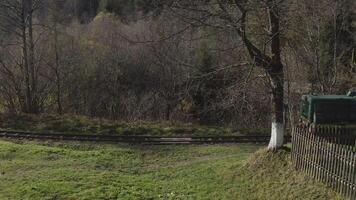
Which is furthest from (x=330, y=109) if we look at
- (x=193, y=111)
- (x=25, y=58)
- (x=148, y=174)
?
(x=193, y=111)

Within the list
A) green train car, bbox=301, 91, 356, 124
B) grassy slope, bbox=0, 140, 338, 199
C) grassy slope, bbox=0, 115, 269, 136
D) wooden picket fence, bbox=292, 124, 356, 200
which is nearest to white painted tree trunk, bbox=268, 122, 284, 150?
grassy slope, bbox=0, 140, 338, 199

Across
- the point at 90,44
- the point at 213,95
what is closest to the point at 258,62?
the point at 213,95

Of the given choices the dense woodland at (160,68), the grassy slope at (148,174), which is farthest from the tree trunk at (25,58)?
the grassy slope at (148,174)

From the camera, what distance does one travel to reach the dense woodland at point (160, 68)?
29.6 metres

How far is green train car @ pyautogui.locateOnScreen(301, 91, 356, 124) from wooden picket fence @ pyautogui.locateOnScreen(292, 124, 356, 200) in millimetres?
762

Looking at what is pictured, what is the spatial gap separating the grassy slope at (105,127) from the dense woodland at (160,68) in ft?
7.52

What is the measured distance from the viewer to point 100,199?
14945mm

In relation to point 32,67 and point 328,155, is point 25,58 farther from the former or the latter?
point 328,155

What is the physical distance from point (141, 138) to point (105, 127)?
3440 mm

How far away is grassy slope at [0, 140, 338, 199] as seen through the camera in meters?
15.4

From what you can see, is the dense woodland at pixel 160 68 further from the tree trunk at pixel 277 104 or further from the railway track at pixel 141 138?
the tree trunk at pixel 277 104

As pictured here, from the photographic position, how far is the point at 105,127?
91.0 feet

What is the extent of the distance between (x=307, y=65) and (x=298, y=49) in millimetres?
2278

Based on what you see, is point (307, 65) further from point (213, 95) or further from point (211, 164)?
point (211, 164)
